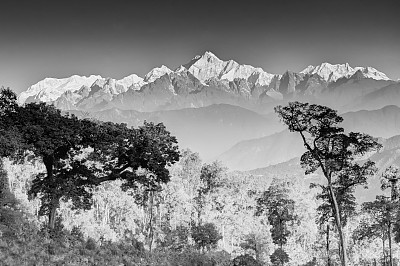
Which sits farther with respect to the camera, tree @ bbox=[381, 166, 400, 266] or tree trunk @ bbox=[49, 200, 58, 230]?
tree @ bbox=[381, 166, 400, 266]

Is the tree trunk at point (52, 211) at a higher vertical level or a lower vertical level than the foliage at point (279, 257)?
higher

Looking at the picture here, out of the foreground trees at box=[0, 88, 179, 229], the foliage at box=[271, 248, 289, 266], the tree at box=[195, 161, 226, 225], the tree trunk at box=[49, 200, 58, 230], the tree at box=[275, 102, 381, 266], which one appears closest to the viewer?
the foreground trees at box=[0, 88, 179, 229]

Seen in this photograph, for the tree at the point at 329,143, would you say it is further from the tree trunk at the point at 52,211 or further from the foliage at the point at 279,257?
the tree trunk at the point at 52,211

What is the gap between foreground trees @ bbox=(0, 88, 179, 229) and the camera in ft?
72.7

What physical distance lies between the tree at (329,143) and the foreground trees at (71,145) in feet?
28.7

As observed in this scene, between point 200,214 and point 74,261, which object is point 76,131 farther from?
point 200,214

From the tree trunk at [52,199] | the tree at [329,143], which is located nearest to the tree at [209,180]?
the tree at [329,143]

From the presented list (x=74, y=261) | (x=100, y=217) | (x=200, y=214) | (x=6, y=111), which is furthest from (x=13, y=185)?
(x=74, y=261)

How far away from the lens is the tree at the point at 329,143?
26.0 m

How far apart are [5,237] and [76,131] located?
24.1ft

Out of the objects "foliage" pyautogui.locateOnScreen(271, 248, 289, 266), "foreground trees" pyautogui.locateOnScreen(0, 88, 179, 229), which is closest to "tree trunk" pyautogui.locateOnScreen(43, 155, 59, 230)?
"foreground trees" pyautogui.locateOnScreen(0, 88, 179, 229)

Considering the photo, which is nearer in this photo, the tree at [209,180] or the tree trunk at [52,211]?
the tree trunk at [52,211]

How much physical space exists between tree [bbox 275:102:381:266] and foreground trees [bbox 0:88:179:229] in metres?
8.75

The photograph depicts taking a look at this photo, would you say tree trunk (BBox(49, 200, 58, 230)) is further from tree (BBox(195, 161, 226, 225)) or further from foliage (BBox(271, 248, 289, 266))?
tree (BBox(195, 161, 226, 225))
